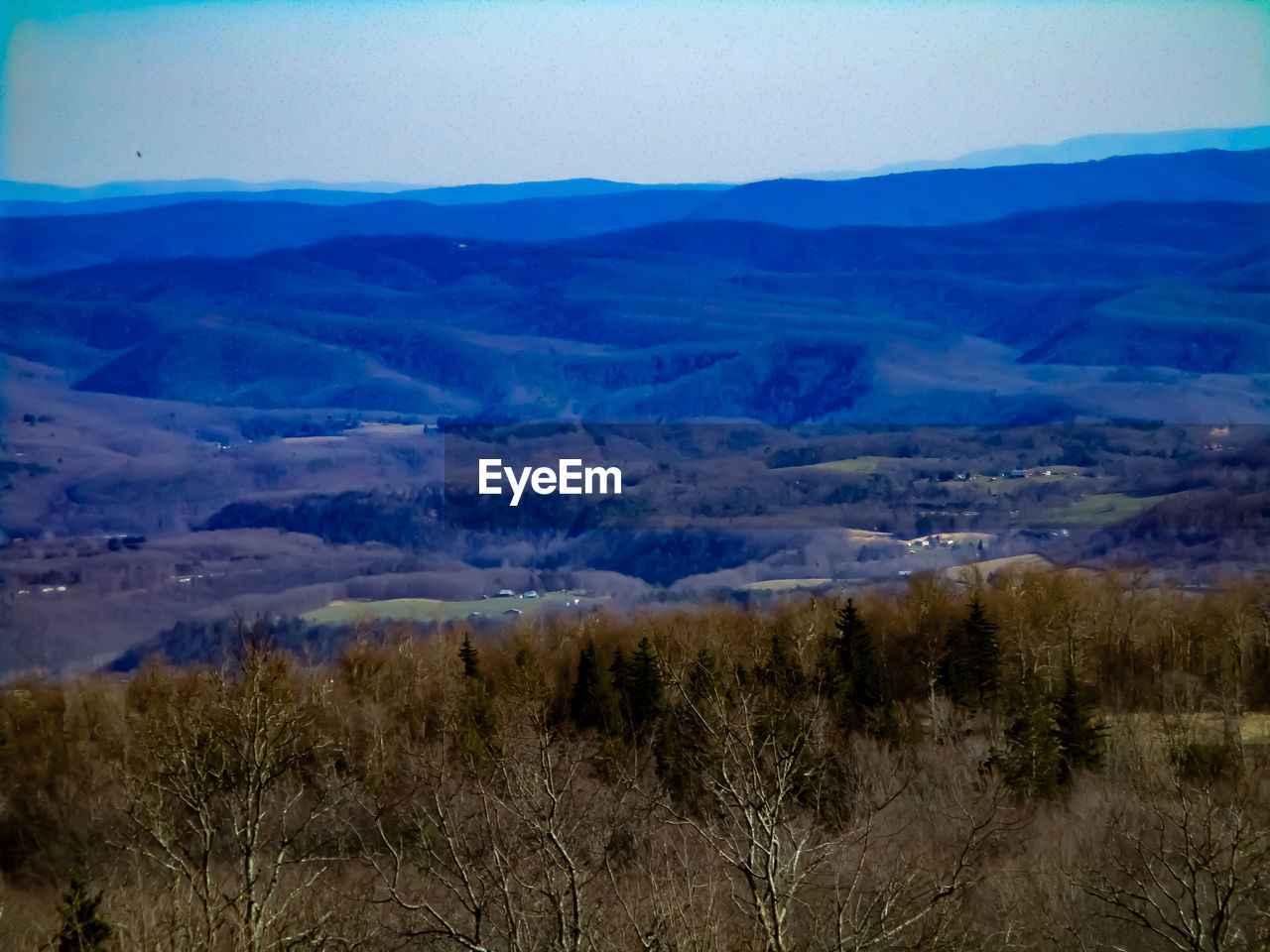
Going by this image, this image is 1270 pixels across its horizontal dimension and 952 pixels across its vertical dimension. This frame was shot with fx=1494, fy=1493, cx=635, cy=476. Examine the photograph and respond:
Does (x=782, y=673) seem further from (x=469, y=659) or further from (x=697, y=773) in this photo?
(x=469, y=659)

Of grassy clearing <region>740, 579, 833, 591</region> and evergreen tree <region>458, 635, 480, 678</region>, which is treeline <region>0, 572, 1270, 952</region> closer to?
evergreen tree <region>458, 635, 480, 678</region>

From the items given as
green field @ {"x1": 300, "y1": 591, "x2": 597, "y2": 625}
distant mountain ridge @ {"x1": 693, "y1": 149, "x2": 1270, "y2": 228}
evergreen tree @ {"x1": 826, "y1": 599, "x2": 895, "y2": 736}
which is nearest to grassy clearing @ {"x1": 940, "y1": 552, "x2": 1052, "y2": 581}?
green field @ {"x1": 300, "y1": 591, "x2": 597, "y2": 625}

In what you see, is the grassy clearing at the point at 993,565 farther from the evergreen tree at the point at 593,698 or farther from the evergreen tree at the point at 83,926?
the evergreen tree at the point at 83,926

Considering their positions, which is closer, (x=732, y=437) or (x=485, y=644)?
(x=485, y=644)

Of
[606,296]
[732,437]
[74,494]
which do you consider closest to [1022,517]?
[732,437]

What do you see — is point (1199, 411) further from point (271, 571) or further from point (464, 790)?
point (464, 790)
